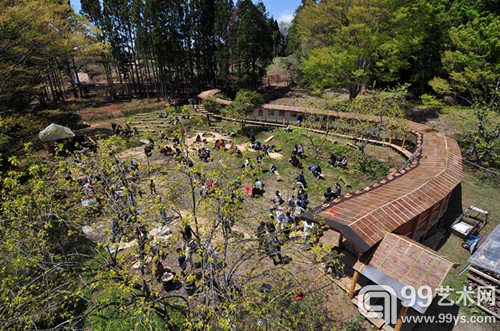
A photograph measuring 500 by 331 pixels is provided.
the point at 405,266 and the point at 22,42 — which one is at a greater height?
the point at 22,42

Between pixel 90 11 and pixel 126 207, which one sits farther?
pixel 90 11

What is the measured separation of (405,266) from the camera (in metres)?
8.31

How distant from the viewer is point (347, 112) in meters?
23.9

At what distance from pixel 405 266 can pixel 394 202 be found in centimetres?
283

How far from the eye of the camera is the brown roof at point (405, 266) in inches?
306

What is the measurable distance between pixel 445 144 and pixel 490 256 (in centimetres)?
905

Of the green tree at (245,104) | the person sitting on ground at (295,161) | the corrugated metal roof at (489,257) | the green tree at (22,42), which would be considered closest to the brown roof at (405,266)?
the corrugated metal roof at (489,257)

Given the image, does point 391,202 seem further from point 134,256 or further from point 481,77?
point 481,77

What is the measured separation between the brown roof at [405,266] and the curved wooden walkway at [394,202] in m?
0.48

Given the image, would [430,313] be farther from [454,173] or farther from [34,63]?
[34,63]

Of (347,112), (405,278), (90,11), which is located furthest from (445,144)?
(90,11)

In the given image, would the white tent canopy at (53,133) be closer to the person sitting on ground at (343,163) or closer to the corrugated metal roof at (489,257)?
the person sitting on ground at (343,163)

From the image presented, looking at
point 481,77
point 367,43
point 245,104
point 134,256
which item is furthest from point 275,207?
point 367,43

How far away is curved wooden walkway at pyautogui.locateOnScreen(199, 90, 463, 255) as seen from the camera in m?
9.02
